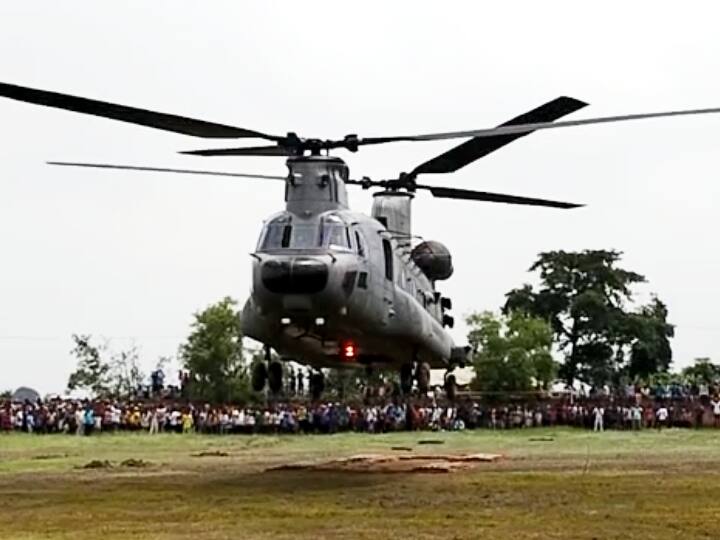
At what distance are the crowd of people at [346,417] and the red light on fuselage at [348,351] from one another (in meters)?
27.6

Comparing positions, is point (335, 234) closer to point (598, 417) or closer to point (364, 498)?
point (364, 498)

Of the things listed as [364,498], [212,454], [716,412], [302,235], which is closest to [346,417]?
[716,412]

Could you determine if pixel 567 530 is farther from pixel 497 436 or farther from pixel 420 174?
pixel 497 436

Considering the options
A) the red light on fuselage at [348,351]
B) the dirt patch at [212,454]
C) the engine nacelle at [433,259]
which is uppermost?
the engine nacelle at [433,259]

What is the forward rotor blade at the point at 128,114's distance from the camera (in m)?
21.1

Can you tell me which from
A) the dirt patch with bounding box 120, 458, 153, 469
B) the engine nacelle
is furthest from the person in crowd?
the dirt patch with bounding box 120, 458, 153, 469

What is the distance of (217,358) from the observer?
7544 centimetres

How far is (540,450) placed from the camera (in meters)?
36.6

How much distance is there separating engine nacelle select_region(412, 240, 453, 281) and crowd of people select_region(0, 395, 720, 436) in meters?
21.0

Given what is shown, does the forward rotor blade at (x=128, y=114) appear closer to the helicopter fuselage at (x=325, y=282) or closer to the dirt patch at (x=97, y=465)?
the helicopter fuselage at (x=325, y=282)

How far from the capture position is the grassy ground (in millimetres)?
16844

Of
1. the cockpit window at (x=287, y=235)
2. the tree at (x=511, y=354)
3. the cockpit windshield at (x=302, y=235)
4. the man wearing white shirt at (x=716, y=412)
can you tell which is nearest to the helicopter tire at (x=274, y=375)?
the cockpit windshield at (x=302, y=235)

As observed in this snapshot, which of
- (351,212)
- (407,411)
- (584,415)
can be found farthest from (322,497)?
(584,415)

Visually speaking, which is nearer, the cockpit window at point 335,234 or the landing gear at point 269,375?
the cockpit window at point 335,234
